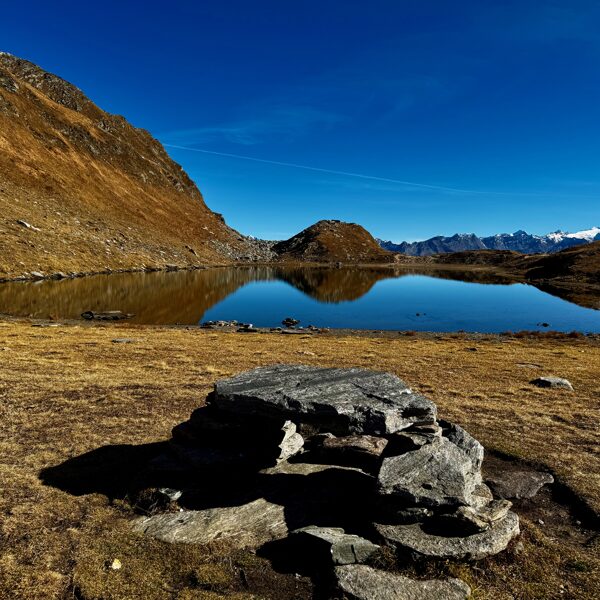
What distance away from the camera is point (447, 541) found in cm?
982

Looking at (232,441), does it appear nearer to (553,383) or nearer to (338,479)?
(338,479)

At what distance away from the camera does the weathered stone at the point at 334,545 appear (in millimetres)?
9516

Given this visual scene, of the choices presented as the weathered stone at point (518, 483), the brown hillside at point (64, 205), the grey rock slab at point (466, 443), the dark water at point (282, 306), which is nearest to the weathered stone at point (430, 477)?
the grey rock slab at point (466, 443)

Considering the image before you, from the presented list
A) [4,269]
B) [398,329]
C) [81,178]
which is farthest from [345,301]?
[81,178]

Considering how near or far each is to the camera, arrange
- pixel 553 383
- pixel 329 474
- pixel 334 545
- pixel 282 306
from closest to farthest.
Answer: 1. pixel 334 545
2. pixel 329 474
3. pixel 553 383
4. pixel 282 306

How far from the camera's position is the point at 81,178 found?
161 meters

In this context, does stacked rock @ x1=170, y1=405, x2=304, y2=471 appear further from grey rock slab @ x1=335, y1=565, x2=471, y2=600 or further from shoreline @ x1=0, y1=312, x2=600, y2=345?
shoreline @ x1=0, y1=312, x2=600, y2=345

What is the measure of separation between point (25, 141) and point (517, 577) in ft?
603

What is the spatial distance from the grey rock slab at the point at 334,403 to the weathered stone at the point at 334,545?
311 cm

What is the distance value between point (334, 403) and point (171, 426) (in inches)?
344

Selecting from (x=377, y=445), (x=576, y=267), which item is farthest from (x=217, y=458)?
(x=576, y=267)

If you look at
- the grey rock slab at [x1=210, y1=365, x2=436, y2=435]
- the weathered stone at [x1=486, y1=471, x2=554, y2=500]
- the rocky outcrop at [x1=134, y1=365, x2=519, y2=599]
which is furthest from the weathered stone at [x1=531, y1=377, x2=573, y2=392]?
the grey rock slab at [x1=210, y1=365, x2=436, y2=435]

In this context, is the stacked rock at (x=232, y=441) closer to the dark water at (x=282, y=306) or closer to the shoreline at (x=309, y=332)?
the shoreline at (x=309, y=332)

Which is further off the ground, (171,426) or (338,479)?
(338,479)
